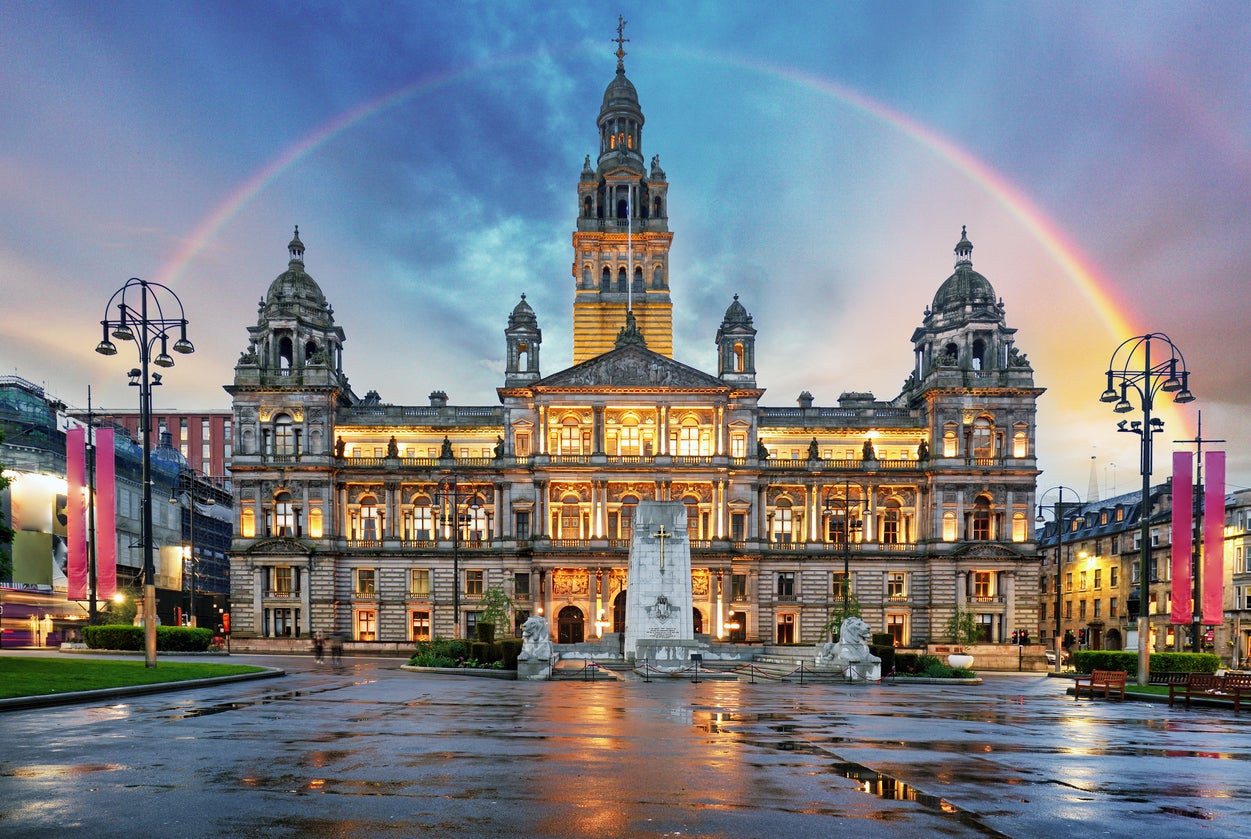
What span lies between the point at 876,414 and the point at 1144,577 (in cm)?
4714

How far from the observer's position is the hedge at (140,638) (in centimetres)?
4909

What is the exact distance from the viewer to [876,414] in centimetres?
8312

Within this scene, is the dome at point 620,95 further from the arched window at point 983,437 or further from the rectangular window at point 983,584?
the rectangular window at point 983,584

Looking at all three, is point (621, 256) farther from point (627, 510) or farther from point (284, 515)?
point (284, 515)

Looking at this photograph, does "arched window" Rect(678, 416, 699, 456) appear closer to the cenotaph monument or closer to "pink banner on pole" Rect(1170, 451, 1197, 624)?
the cenotaph monument

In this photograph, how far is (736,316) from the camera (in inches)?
3174

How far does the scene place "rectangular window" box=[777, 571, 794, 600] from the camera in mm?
79312

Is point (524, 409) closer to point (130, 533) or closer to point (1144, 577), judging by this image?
point (130, 533)

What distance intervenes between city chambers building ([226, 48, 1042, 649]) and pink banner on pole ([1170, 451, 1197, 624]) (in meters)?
36.5

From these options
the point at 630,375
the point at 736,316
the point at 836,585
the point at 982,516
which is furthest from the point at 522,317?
the point at 982,516

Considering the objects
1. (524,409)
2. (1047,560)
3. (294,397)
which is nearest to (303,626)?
(294,397)

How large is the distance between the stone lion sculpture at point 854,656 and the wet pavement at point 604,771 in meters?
15.0

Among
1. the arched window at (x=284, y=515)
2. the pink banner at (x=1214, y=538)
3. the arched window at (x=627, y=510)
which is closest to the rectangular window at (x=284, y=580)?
the arched window at (x=284, y=515)

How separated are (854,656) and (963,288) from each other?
5152 centimetres
